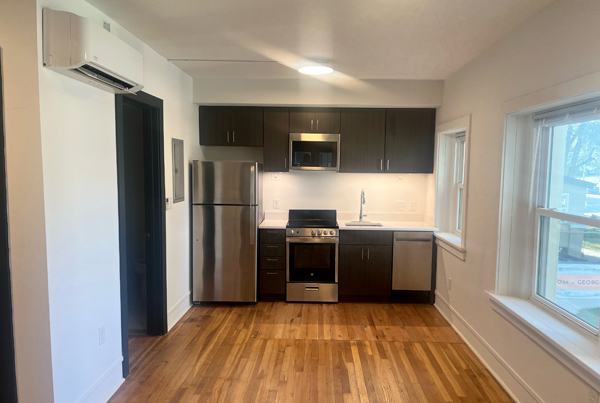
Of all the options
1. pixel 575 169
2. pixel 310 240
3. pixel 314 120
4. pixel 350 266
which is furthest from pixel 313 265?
pixel 575 169

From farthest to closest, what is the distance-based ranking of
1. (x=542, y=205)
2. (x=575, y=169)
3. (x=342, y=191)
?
(x=342, y=191) < (x=542, y=205) < (x=575, y=169)

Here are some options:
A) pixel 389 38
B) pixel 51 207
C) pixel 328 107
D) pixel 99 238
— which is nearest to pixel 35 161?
pixel 51 207

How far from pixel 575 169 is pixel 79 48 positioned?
9.27ft

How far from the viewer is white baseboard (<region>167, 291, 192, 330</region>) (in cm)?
343

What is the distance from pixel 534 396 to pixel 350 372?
1179mm

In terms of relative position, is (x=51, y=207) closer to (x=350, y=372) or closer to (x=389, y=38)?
(x=350, y=372)

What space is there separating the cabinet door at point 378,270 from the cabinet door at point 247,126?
1.82 metres

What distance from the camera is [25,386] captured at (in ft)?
6.18

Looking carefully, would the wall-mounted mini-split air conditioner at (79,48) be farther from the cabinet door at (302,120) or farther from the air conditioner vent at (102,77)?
the cabinet door at (302,120)

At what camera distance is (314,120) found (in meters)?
4.23

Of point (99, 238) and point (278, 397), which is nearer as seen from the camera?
point (99, 238)

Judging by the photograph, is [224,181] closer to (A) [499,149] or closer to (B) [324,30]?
(B) [324,30]

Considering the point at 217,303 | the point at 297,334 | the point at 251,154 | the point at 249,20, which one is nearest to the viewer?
the point at 249,20

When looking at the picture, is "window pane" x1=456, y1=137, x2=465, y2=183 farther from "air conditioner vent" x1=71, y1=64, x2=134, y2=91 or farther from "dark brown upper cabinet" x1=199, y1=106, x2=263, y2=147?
"air conditioner vent" x1=71, y1=64, x2=134, y2=91
